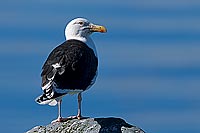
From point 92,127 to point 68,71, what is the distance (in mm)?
2095

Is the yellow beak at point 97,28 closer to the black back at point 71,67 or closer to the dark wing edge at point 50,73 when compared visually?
the black back at point 71,67

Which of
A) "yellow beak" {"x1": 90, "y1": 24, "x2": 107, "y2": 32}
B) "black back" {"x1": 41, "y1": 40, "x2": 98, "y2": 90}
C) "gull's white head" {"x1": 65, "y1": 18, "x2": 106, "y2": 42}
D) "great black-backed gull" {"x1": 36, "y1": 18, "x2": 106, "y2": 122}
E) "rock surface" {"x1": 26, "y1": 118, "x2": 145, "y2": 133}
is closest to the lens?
"rock surface" {"x1": 26, "y1": 118, "x2": 145, "y2": 133}

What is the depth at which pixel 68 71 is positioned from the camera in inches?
494

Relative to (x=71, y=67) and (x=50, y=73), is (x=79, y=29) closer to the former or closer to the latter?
(x=71, y=67)

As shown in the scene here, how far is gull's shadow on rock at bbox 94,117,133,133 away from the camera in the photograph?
10.9 m

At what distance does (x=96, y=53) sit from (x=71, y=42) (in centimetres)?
82

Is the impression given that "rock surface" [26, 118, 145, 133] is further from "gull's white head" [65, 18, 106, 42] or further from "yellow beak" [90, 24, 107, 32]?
"yellow beak" [90, 24, 107, 32]

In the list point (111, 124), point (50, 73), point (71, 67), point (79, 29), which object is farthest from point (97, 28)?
point (111, 124)

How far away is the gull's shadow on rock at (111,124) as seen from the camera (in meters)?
10.9

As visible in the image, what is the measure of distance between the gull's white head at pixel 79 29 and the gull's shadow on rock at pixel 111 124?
139 inches

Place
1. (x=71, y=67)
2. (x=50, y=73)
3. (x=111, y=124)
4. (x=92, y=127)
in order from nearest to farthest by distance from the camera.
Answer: (x=92, y=127), (x=111, y=124), (x=50, y=73), (x=71, y=67)

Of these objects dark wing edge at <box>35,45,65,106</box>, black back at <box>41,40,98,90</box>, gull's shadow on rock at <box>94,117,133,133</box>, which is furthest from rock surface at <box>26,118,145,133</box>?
black back at <box>41,40,98,90</box>

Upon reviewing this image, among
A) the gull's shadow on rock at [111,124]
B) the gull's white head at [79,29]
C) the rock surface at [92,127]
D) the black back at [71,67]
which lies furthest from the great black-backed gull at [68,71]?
the gull's shadow on rock at [111,124]

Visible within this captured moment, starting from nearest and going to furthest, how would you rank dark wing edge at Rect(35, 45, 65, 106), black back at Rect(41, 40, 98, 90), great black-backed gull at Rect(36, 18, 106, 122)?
dark wing edge at Rect(35, 45, 65, 106) < great black-backed gull at Rect(36, 18, 106, 122) < black back at Rect(41, 40, 98, 90)
